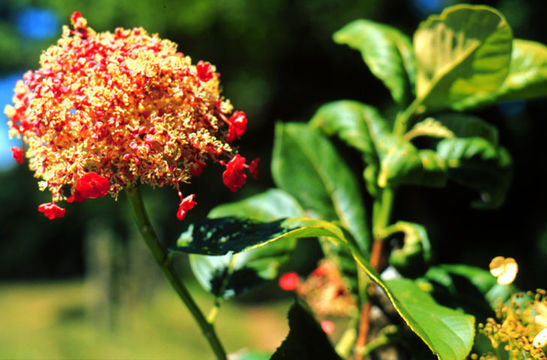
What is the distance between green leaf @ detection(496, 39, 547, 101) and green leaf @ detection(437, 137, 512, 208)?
0.09 metres

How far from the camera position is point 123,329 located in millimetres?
5949

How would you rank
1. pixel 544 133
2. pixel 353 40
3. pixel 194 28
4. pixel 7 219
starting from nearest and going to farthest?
pixel 353 40 < pixel 544 133 < pixel 194 28 < pixel 7 219

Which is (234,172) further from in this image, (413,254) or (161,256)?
(413,254)

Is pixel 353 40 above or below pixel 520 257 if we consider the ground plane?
above

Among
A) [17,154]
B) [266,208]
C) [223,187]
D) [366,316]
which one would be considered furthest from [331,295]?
[223,187]

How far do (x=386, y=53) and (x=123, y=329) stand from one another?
5.86m

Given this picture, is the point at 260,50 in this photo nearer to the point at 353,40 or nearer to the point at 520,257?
the point at 520,257

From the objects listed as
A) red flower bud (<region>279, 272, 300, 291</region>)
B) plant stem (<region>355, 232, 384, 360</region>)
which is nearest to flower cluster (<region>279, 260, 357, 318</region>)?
red flower bud (<region>279, 272, 300, 291</region>)

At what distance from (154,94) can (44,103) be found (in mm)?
113

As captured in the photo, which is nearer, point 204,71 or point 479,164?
point 204,71


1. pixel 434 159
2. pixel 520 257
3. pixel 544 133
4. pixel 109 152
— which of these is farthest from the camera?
pixel 544 133

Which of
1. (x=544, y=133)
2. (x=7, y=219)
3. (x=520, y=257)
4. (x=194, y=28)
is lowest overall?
(x=520, y=257)

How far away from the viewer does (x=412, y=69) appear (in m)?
0.84

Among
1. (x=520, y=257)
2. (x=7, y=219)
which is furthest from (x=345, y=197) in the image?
(x=7, y=219)
